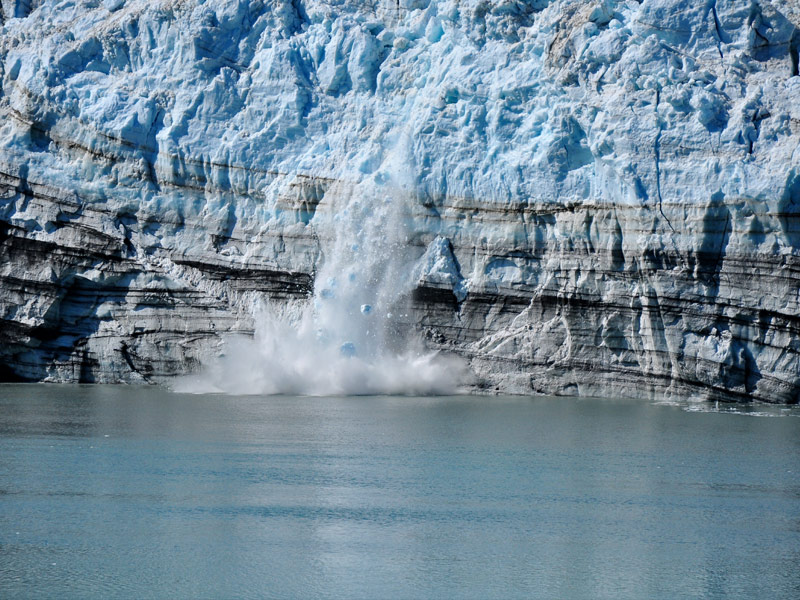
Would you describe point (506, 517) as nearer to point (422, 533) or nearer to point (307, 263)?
point (422, 533)

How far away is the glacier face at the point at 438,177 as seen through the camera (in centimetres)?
1920

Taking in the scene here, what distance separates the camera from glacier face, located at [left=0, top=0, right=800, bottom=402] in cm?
1920

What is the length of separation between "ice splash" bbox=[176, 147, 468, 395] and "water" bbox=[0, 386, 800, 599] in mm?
3984

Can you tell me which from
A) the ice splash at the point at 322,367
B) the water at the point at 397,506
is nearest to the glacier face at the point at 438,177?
the ice splash at the point at 322,367

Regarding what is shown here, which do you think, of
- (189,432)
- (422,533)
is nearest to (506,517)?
(422,533)

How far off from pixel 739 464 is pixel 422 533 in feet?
16.8

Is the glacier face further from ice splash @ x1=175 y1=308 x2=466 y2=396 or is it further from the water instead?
the water

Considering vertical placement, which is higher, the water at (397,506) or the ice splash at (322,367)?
the ice splash at (322,367)

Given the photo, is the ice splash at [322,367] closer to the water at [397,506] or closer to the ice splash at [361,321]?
the ice splash at [361,321]

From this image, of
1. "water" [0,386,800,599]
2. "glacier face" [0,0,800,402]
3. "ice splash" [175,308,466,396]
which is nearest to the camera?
"water" [0,386,800,599]

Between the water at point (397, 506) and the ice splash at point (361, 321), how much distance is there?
398cm

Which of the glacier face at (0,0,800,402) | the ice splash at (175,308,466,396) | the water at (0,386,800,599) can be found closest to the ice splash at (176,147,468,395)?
the ice splash at (175,308,466,396)

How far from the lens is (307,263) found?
855 inches

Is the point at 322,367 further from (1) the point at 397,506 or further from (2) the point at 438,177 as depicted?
(1) the point at 397,506
